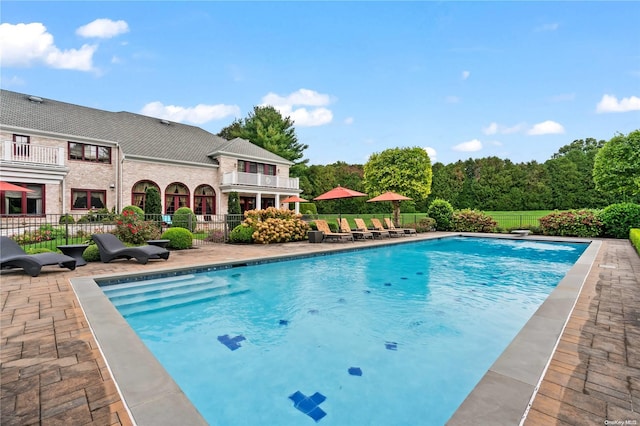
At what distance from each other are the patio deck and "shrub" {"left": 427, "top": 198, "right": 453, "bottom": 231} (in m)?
17.2

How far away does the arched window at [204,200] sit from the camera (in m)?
23.7

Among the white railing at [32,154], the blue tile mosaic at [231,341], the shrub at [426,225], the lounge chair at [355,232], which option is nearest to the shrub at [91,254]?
the blue tile mosaic at [231,341]

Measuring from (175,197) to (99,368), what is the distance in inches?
852

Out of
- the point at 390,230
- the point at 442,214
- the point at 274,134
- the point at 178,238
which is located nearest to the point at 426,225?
the point at 442,214

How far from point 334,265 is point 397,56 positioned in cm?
1221

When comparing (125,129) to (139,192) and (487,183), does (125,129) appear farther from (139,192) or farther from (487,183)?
(487,183)

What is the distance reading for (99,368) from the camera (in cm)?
281

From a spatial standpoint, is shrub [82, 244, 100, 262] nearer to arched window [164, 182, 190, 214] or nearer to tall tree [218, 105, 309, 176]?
arched window [164, 182, 190, 214]

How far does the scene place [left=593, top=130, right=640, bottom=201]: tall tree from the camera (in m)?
17.3

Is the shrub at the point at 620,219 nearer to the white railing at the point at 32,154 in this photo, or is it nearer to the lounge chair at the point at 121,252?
the lounge chair at the point at 121,252

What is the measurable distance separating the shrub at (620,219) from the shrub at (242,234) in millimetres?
19051

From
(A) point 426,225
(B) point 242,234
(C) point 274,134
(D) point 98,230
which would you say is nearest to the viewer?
(B) point 242,234

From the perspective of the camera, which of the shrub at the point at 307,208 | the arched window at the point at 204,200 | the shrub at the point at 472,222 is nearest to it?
the shrub at the point at 472,222

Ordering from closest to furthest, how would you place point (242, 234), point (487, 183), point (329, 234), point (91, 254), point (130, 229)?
point (91, 254)
point (130, 229)
point (242, 234)
point (329, 234)
point (487, 183)
